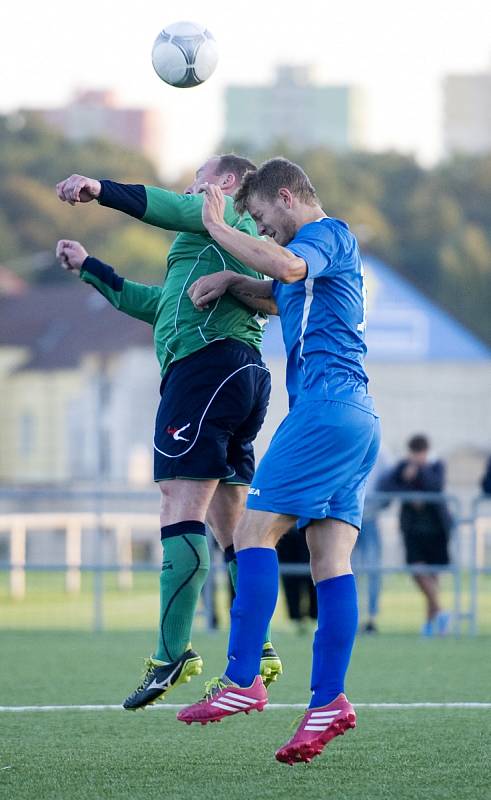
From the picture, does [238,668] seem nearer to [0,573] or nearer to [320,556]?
[320,556]

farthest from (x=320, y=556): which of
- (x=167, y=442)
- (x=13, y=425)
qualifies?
(x=13, y=425)

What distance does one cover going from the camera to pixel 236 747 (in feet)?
20.9

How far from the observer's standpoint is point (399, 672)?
32.6 ft

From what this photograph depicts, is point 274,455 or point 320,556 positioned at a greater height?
point 274,455

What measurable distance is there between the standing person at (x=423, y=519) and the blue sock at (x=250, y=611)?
9.11 meters

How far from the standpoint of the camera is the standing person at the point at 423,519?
15.2 meters

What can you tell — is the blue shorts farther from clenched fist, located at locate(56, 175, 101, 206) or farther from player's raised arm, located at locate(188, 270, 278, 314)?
clenched fist, located at locate(56, 175, 101, 206)

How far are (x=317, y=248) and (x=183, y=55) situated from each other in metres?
1.76

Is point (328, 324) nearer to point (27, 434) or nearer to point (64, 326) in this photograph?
point (27, 434)

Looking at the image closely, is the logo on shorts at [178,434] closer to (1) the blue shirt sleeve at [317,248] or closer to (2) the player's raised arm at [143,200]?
(2) the player's raised arm at [143,200]

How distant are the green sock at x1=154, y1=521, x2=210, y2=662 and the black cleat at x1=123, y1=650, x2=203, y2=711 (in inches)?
4.2

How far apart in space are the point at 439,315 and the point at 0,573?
29.3 m

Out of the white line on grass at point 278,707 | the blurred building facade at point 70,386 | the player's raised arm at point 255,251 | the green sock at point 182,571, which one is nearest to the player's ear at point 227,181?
the player's raised arm at point 255,251

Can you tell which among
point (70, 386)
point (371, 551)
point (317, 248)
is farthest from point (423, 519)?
point (70, 386)
